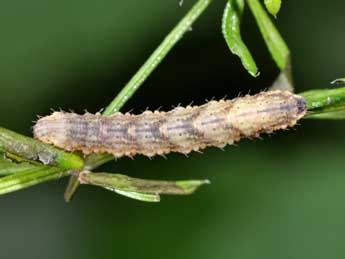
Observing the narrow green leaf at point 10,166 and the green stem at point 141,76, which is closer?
the narrow green leaf at point 10,166

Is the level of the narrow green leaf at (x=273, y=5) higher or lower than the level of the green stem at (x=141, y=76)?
lower

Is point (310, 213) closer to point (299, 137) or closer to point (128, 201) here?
point (299, 137)

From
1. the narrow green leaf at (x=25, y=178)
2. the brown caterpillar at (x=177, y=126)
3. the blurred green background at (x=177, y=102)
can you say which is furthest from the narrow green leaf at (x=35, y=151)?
the blurred green background at (x=177, y=102)

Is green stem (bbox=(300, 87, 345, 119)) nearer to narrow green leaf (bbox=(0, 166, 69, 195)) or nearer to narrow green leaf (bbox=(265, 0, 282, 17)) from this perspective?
narrow green leaf (bbox=(265, 0, 282, 17))

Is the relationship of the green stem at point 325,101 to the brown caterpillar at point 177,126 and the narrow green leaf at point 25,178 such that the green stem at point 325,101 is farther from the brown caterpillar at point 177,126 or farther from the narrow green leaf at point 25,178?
the narrow green leaf at point 25,178

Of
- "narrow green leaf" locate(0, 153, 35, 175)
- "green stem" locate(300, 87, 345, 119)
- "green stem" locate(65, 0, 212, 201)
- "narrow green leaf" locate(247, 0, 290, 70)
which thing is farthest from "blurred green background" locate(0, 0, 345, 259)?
"narrow green leaf" locate(0, 153, 35, 175)

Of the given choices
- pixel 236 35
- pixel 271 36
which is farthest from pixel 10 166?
pixel 271 36
